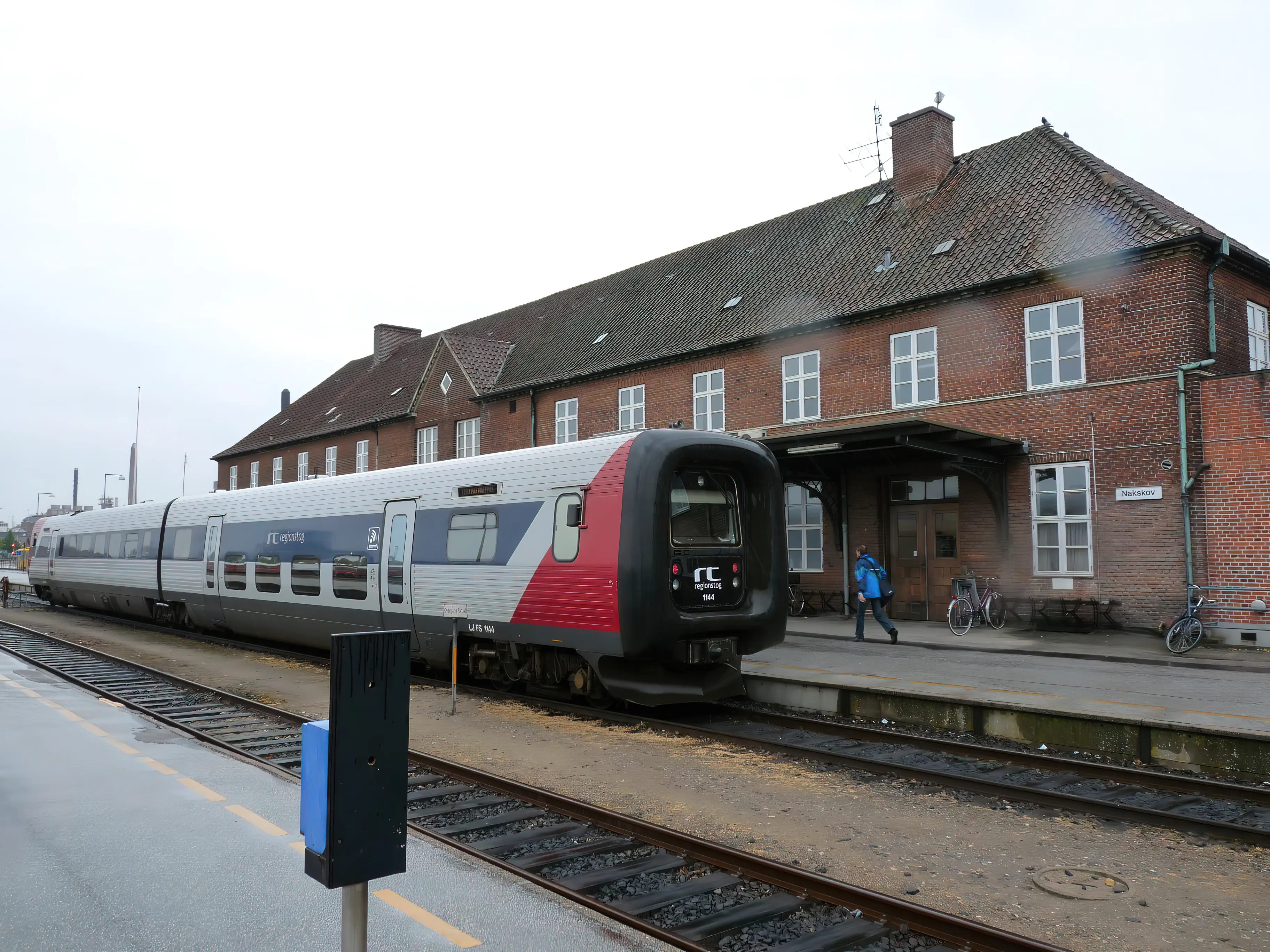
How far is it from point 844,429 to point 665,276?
47.4 ft

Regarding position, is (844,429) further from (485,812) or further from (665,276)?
(665,276)

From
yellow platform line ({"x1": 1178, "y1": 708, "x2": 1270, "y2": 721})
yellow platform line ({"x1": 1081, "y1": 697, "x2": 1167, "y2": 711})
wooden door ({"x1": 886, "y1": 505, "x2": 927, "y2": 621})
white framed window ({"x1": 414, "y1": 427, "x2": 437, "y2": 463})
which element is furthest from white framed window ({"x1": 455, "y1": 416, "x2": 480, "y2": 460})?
yellow platform line ({"x1": 1178, "y1": 708, "x2": 1270, "y2": 721})

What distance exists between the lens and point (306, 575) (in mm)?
15219

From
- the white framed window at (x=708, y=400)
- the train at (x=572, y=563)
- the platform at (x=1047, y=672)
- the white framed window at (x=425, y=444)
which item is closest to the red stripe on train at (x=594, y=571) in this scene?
the train at (x=572, y=563)

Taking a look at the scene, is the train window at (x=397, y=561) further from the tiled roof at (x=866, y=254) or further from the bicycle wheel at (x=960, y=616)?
the tiled roof at (x=866, y=254)

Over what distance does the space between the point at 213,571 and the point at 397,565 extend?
7.31 m

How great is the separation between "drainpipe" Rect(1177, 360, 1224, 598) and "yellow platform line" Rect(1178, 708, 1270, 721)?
6813 millimetres

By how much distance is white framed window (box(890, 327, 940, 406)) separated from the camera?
18.9 metres

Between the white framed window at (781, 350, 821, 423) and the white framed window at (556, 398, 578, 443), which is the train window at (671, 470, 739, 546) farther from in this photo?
the white framed window at (556, 398, 578, 443)

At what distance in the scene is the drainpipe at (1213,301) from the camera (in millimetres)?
15711

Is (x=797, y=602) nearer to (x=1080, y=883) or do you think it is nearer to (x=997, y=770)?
(x=997, y=770)

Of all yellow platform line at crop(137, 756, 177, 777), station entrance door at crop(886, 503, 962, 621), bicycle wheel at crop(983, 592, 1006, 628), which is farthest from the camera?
station entrance door at crop(886, 503, 962, 621)

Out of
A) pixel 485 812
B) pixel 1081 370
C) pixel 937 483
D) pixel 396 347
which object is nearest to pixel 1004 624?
pixel 937 483

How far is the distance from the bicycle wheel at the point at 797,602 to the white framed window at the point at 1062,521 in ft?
16.2
